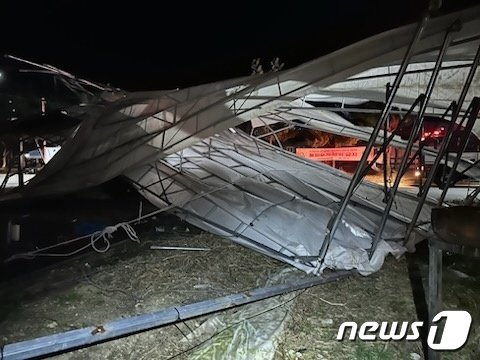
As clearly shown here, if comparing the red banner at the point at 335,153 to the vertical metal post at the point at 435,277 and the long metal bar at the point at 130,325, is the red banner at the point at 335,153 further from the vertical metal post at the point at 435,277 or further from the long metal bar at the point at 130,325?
the vertical metal post at the point at 435,277

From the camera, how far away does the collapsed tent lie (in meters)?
2.50

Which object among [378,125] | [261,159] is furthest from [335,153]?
[378,125]

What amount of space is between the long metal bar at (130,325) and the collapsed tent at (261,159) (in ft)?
1.90

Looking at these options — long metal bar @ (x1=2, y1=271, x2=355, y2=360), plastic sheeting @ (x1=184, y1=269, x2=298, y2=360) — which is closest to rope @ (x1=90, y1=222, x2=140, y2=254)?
long metal bar @ (x1=2, y1=271, x2=355, y2=360)

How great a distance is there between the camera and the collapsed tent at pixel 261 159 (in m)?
2.50

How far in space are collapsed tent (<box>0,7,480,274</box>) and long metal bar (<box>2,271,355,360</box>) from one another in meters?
0.58

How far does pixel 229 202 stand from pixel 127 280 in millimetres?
1440

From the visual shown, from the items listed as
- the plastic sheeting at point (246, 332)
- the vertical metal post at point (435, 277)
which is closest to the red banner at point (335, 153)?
the plastic sheeting at point (246, 332)

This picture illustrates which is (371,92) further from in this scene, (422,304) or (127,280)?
(127,280)

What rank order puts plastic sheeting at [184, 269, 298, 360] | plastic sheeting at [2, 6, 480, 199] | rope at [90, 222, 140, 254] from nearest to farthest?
1. plastic sheeting at [184, 269, 298, 360]
2. plastic sheeting at [2, 6, 480, 199]
3. rope at [90, 222, 140, 254]

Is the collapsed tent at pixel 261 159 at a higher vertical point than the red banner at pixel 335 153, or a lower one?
higher

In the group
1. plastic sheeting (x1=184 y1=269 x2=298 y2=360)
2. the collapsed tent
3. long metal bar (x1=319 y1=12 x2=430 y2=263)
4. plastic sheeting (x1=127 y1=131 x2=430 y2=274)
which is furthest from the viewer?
plastic sheeting (x1=127 y1=131 x2=430 y2=274)

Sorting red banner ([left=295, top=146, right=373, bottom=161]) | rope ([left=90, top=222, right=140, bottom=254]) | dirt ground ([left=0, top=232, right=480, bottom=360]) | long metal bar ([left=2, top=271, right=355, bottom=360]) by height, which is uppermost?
long metal bar ([left=2, top=271, right=355, bottom=360])

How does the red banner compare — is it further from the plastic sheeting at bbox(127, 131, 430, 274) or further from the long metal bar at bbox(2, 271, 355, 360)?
the long metal bar at bbox(2, 271, 355, 360)
